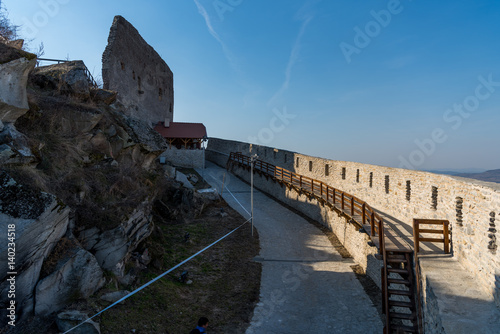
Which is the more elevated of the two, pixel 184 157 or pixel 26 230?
pixel 184 157

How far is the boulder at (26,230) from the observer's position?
5.75 metres

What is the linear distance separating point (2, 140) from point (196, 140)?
25.5 m

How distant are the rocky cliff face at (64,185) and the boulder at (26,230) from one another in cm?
2

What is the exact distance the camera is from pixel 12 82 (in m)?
8.11

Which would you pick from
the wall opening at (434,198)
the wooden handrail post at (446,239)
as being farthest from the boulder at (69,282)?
the wall opening at (434,198)

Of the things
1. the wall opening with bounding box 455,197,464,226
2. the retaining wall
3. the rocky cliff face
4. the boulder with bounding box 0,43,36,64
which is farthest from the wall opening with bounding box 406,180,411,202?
the retaining wall

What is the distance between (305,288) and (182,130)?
25.5 metres

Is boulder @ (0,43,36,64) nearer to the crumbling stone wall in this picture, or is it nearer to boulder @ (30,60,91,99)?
boulder @ (30,60,91,99)

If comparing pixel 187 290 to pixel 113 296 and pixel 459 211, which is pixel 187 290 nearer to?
pixel 113 296

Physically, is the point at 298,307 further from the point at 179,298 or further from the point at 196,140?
the point at 196,140

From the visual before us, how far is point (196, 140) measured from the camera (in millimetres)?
32656

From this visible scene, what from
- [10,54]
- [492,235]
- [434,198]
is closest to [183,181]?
[10,54]

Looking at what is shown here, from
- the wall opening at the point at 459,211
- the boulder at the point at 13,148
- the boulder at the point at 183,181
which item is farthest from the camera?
the boulder at the point at 183,181

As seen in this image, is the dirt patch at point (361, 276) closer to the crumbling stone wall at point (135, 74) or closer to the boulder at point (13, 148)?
the boulder at point (13, 148)
